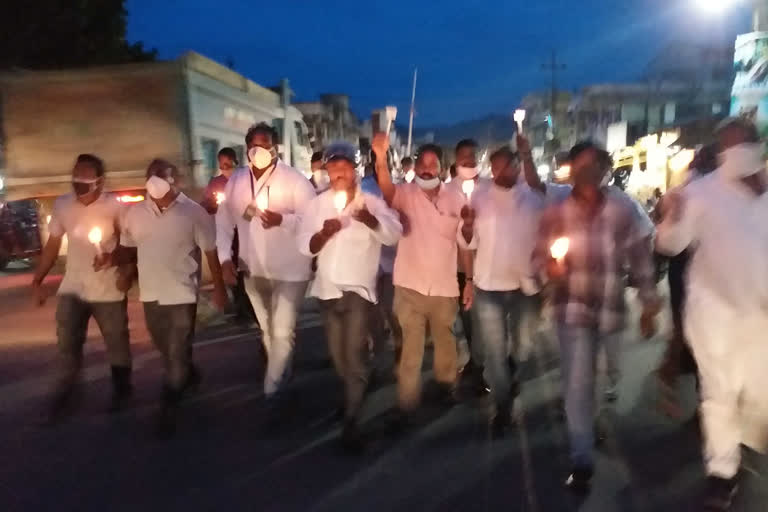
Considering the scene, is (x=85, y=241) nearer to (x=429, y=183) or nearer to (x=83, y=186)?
(x=83, y=186)

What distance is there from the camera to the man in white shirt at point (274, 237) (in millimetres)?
5613

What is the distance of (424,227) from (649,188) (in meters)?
20.2

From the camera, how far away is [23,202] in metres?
18.2

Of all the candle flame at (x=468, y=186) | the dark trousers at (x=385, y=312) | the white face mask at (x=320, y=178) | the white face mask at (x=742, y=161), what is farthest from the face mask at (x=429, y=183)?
the white face mask at (x=320, y=178)

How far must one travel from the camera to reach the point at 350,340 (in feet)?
16.9

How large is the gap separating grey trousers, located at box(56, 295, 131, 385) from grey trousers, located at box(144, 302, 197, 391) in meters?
0.49

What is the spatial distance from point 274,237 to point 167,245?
73cm

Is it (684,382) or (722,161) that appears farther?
(684,382)

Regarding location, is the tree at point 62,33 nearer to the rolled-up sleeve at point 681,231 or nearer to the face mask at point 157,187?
the face mask at point 157,187

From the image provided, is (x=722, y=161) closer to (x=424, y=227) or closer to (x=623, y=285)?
(x=623, y=285)

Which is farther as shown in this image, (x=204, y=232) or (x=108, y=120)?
(x=108, y=120)

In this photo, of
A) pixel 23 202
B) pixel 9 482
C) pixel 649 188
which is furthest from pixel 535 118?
pixel 9 482

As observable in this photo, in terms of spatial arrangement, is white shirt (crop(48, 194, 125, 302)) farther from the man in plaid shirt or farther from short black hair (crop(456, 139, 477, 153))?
the man in plaid shirt

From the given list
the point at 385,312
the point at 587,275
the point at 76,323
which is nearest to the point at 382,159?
the point at 587,275
